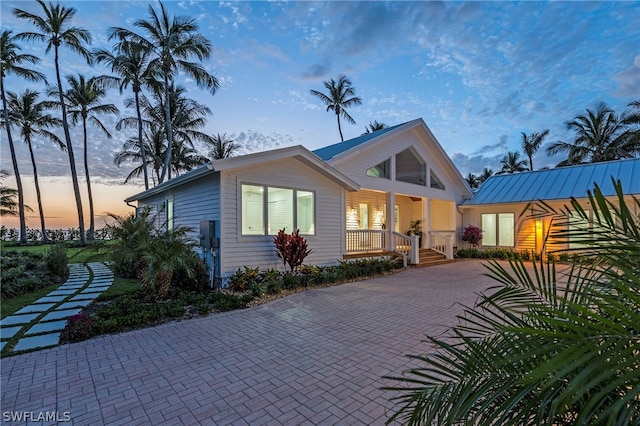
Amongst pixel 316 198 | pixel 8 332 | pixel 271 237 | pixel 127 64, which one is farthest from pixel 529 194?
pixel 127 64

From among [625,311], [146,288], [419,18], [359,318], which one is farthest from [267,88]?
[625,311]

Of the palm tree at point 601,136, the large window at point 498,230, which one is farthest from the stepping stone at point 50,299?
the palm tree at point 601,136

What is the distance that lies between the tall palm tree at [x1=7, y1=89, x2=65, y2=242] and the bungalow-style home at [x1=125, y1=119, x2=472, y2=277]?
13.4 meters

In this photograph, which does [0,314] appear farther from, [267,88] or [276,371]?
[267,88]


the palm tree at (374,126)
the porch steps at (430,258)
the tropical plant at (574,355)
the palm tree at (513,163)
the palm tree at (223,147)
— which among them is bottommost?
the porch steps at (430,258)

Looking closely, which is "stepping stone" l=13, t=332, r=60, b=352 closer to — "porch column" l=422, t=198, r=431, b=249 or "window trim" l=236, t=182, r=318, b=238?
"window trim" l=236, t=182, r=318, b=238

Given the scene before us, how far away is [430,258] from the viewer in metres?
13.9

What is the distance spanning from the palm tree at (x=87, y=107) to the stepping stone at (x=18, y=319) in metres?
19.3

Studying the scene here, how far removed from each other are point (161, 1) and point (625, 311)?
20.9 m

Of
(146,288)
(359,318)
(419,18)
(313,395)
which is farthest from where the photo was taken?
(419,18)

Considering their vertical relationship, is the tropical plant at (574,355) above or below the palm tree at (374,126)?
below

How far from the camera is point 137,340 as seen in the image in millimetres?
4762

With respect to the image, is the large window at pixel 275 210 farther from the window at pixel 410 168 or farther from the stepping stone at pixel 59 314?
the window at pixel 410 168

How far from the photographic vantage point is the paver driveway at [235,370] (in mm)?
2889
